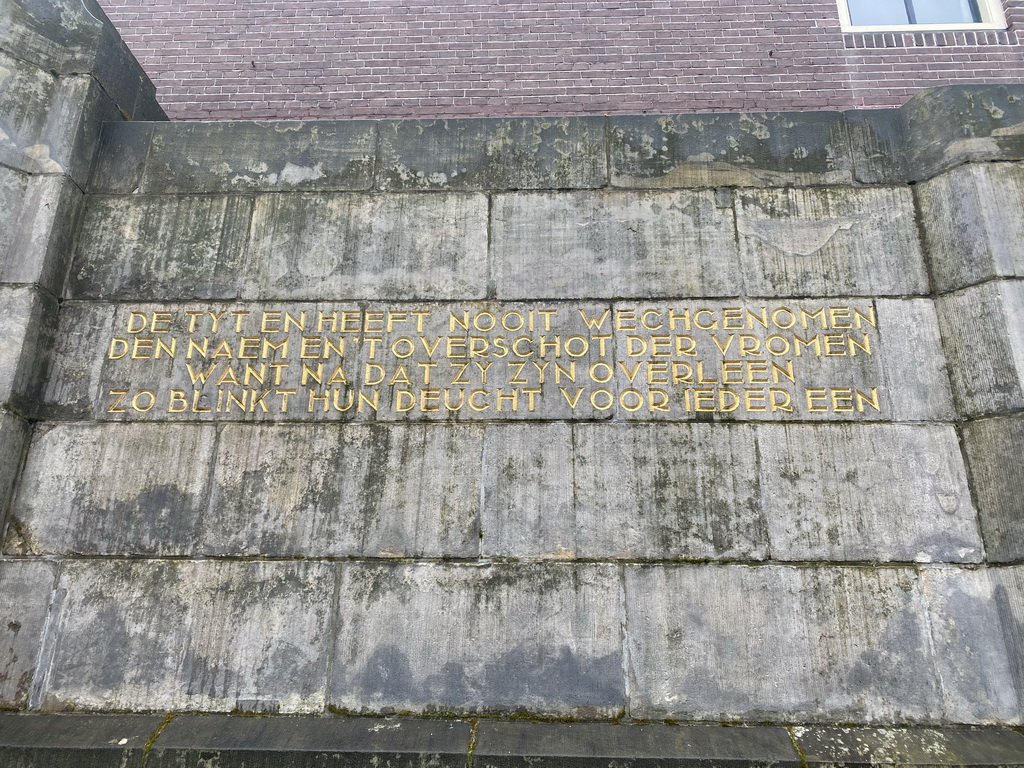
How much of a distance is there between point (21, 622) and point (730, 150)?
5840 millimetres

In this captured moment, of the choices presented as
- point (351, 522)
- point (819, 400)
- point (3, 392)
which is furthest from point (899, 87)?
point (3, 392)

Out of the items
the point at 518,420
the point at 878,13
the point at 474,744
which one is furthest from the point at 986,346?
the point at 878,13

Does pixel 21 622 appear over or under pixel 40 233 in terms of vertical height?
under

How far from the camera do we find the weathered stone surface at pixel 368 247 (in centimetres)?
507

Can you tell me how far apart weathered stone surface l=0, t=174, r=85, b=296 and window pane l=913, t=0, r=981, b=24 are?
8.80m

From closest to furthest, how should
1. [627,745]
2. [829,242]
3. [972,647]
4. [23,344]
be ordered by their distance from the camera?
[627,745]
[972,647]
[23,344]
[829,242]

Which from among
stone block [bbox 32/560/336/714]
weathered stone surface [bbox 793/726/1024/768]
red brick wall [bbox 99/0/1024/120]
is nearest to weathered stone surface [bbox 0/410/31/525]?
stone block [bbox 32/560/336/714]

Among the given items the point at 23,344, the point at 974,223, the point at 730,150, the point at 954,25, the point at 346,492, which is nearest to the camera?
the point at 346,492

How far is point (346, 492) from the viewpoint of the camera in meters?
4.52

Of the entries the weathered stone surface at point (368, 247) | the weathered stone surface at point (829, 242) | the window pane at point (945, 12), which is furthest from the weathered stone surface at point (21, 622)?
the window pane at point (945, 12)

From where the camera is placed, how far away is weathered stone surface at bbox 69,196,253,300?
508 cm

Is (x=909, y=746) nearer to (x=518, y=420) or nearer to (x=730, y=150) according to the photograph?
(x=518, y=420)

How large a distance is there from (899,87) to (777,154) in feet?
10.6

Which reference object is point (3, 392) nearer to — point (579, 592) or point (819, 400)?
point (579, 592)
